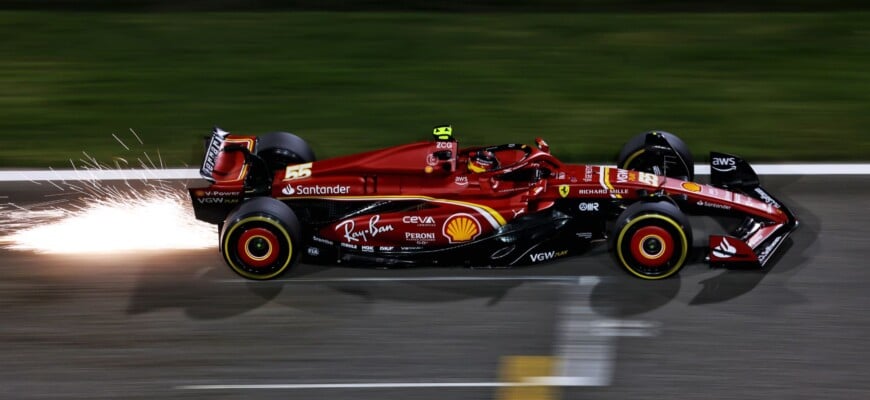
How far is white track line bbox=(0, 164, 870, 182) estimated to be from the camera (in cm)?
1188

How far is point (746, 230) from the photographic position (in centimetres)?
951

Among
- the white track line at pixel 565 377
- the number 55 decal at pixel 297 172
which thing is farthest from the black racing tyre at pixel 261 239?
the white track line at pixel 565 377

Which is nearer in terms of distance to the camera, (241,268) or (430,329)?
(430,329)

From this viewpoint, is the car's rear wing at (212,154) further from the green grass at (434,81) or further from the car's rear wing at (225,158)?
the green grass at (434,81)

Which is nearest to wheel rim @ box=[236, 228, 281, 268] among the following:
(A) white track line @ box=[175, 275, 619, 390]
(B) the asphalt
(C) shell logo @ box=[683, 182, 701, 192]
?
(B) the asphalt

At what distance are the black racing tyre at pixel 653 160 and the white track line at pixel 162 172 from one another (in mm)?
1524

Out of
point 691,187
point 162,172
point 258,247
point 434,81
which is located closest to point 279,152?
point 258,247

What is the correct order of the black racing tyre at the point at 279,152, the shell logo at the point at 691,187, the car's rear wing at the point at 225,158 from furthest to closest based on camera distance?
the black racing tyre at the point at 279,152 → the car's rear wing at the point at 225,158 → the shell logo at the point at 691,187

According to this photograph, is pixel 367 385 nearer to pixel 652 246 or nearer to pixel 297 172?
pixel 297 172

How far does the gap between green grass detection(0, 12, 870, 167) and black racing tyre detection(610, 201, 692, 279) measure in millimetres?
3440

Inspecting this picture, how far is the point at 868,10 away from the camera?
55.2 feet

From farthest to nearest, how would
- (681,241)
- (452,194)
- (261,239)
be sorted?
(452,194) < (261,239) < (681,241)

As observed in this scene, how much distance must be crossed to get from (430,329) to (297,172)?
6.13 feet

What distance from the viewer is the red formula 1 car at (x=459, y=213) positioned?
9.05 m
